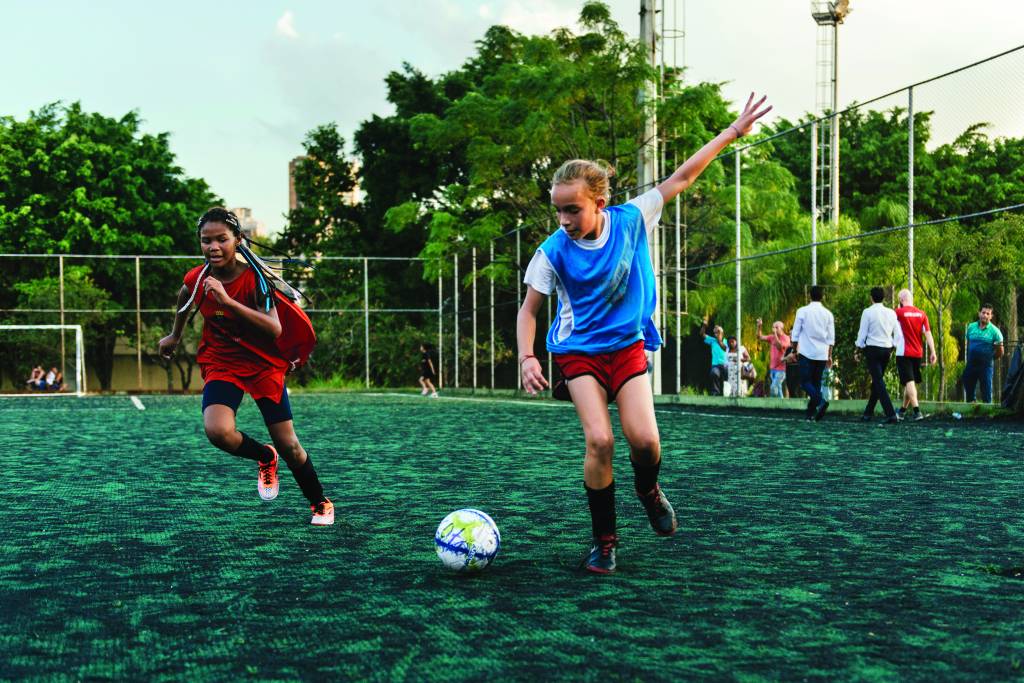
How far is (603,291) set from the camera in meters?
4.62

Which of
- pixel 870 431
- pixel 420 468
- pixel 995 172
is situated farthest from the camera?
pixel 995 172

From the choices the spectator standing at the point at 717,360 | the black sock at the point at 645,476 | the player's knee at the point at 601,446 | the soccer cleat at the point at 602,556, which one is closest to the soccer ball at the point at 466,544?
the soccer cleat at the point at 602,556

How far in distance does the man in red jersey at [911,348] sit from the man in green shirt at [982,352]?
0.41 m

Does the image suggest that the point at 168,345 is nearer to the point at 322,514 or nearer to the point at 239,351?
the point at 239,351

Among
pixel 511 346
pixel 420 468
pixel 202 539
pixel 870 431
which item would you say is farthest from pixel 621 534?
pixel 511 346

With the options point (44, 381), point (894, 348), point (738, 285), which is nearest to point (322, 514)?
point (894, 348)

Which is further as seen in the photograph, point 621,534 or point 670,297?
point 670,297

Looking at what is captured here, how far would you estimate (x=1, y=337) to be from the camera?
124 ft

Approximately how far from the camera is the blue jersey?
182 inches

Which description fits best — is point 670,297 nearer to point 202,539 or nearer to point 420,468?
point 420,468

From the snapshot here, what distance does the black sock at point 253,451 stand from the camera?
6.19m

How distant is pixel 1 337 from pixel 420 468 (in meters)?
32.8

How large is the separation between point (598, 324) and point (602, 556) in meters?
0.89

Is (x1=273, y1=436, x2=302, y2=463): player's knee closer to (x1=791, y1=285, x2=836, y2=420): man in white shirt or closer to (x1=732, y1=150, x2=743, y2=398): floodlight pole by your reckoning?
(x1=791, y1=285, x2=836, y2=420): man in white shirt
